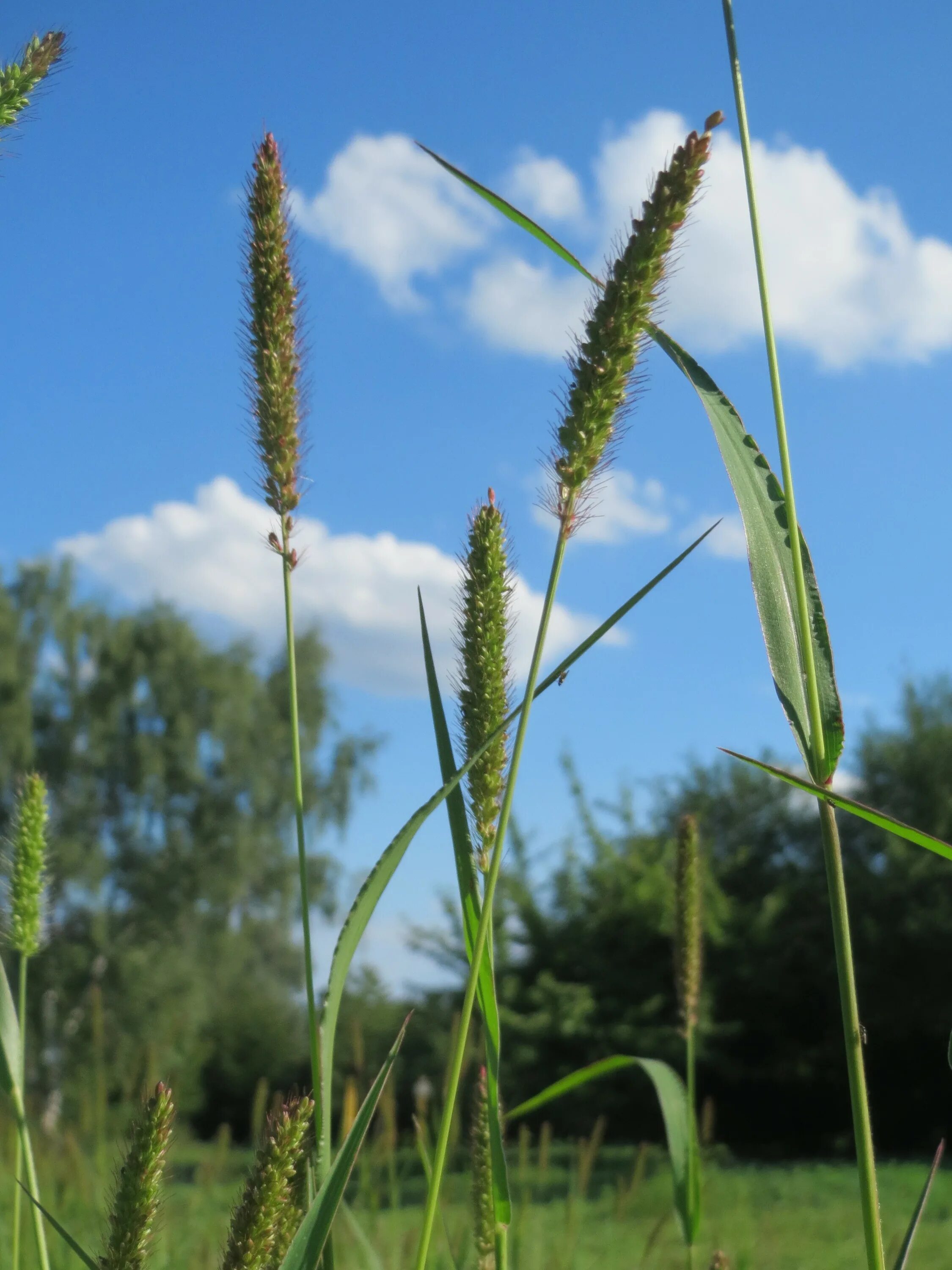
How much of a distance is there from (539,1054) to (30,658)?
1228cm

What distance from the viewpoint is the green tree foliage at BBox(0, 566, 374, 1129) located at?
69.2 feet

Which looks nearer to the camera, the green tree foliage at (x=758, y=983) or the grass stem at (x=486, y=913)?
the grass stem at (x=486, y=913)

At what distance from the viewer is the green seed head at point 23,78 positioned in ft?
3.47

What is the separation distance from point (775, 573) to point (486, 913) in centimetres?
32

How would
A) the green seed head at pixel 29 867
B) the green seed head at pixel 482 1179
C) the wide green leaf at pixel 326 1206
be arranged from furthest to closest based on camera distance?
the green seed head at pixel 29 867
the green seed head at pixel 482 1179
the wide green leaf at pixel 326 1206

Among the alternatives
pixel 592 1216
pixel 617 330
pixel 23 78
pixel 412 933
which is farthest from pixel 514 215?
pixel 412 933

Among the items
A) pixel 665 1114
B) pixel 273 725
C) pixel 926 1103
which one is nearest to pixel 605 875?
pixel 926 1103

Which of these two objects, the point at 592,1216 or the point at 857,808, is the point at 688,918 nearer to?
the point at 857,808

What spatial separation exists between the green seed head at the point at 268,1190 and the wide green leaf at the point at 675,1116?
1.07 ft

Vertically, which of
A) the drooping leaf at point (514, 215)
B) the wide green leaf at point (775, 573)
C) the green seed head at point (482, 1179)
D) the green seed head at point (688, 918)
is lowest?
the green seed head at point (482, 1179)

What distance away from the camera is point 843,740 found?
0.77 m

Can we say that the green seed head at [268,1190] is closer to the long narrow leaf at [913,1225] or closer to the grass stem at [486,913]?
the grass stem at [486,913]

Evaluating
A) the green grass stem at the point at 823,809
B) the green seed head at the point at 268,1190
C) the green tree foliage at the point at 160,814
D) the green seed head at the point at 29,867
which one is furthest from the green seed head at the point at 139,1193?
the green tree foliage at the point at 160,814

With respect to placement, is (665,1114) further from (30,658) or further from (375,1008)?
(30,658)
